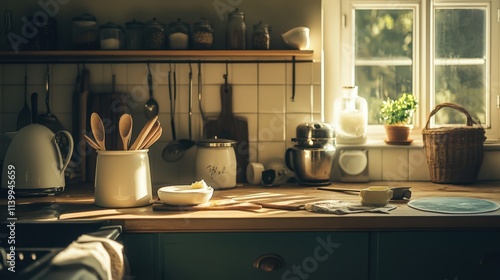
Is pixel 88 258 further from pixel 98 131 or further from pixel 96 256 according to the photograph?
pixel 98 131

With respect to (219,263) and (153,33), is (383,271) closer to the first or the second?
(219,263)

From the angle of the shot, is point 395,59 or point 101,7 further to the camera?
point 395,59

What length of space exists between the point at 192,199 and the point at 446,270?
0.84m

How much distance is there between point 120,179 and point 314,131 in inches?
34.1

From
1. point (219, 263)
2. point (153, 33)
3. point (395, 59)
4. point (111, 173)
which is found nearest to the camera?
point (219, 263)

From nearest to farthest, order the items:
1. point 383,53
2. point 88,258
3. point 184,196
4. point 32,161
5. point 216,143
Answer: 1. point 88,258
2. point 184,196
3. point 32,161
4. point 216,143
5. point 383,53

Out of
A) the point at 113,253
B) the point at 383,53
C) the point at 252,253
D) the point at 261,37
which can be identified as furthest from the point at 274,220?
the point at 383,53

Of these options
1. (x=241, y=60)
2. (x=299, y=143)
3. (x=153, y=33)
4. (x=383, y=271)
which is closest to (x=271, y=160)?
(x=299, y=143)

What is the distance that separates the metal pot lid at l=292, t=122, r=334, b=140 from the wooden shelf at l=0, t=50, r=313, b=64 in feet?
0.96

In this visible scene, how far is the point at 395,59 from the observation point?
285 centimetres

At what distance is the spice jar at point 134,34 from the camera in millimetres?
2586

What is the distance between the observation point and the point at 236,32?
2.57m

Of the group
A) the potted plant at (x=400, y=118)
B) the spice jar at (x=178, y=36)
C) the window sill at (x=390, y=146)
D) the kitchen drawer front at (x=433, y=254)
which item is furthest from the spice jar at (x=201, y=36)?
the kitchen drawer front at (x=433, y=254)

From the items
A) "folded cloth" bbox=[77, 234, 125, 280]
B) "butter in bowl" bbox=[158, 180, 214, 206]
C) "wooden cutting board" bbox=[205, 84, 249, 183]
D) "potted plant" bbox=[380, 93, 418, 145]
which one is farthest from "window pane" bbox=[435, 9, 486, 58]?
"folded cloth" bbox=[77, 234, 125, 280]
